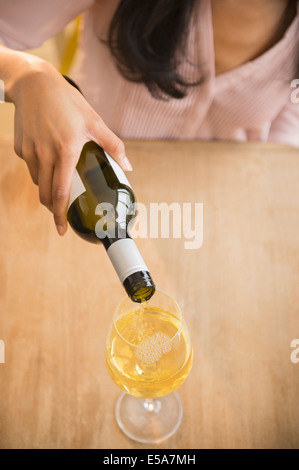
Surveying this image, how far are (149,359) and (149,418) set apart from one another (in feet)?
0.59

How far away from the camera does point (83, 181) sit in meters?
0.66

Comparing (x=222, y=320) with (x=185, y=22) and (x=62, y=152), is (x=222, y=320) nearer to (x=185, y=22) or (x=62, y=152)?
(x=62, y=152)

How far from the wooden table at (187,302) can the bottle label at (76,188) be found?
0.74 ft

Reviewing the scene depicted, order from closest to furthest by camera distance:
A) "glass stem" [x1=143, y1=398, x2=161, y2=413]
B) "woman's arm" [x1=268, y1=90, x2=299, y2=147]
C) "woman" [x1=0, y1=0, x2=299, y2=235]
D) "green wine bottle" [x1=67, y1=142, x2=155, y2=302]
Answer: "green wine bottle" [x1=67, y1=142, x2=155, y2=302] → "glass stem" [x1=143, y1=398, x2=161, y2=413] → "woman" [x1=0, y1=0, x2=299, y2=235] → "woman's arm" [x1=268, y1=90, x2=299, y2=147]

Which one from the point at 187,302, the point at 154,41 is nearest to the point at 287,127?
the point at 154,41

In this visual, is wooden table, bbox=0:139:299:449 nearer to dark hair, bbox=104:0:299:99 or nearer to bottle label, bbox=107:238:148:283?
dark hair, bbox=104:0:299:99

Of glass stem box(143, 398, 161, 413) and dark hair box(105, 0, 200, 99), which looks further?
dark hair box(105, 0, 200, 99)

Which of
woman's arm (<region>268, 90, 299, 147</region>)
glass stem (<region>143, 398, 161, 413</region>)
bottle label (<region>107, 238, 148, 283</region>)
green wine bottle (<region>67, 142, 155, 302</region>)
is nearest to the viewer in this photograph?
bottle label (<region>107, 238, 148, 283</region>)

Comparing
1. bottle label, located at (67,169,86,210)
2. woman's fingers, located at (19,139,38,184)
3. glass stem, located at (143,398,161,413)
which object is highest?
woman's fingers, located at (19,139,38,184)

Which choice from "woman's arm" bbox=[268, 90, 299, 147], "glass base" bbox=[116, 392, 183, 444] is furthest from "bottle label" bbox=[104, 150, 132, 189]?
"woman's arm" bbox=[268, 90, 299, 147]

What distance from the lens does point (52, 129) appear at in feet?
2.13

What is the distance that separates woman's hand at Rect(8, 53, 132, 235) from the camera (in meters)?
0.63

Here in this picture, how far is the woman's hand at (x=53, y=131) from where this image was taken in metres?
0.63

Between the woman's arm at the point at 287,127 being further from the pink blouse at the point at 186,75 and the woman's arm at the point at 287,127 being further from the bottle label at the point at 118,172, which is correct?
the bottle label at the point at 118,172
